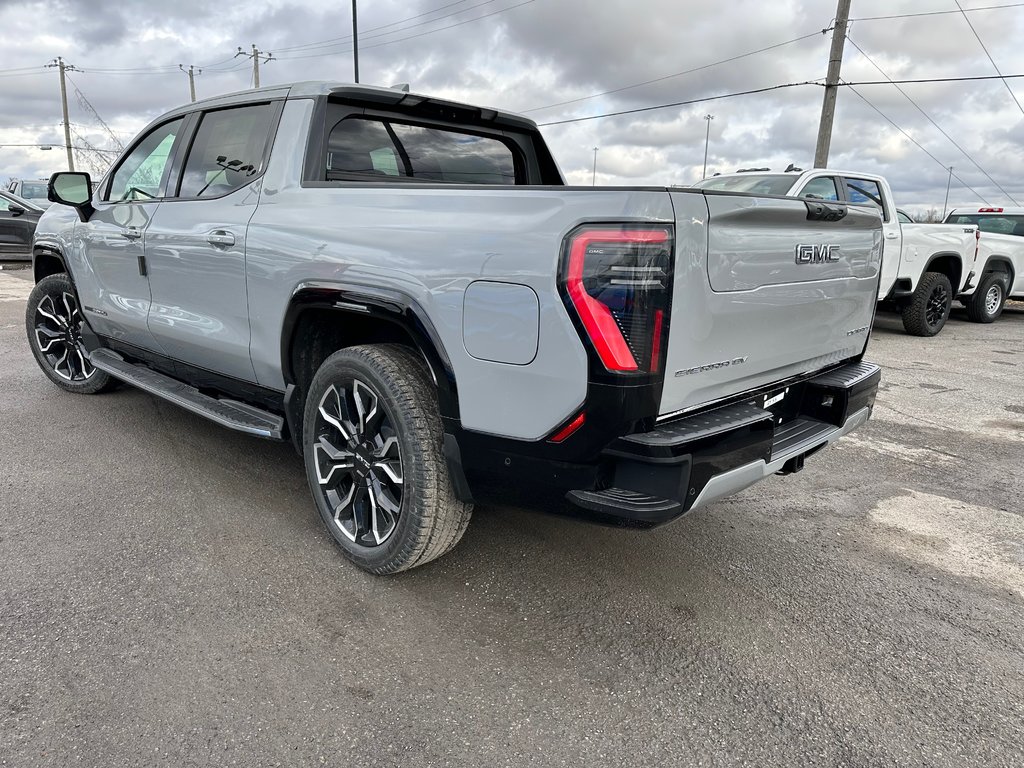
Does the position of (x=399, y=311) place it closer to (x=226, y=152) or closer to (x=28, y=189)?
(x=226, y=152)

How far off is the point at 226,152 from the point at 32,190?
1802 centimetres

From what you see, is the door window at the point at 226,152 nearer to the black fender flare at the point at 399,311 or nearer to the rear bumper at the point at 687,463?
the black fender flare at the point at 399,311

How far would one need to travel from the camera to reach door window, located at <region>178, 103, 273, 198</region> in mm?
3393

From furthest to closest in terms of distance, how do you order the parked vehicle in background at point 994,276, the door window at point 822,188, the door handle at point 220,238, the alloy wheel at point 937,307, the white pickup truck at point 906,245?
the parked vehicle in background at point 994,276 < the alloy wheel at point 937,307 < the white pickup truck at point 906,245 < the door window at point 822,188 < the door handle at point 220,238

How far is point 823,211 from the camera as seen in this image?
105 inches

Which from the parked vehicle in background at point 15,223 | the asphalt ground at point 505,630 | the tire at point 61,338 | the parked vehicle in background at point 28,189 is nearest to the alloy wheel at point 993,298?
the asphalt ground at point 505,630

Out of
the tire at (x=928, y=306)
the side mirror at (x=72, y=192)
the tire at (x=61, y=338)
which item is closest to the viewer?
the side mirror at (x=72, y=192)

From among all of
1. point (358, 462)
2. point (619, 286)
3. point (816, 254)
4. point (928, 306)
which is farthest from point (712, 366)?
point (928, 306)

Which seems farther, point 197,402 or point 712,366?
point 197,402

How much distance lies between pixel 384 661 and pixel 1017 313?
14402 mm

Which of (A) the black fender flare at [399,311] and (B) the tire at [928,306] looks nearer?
(A) the black fender flare at [399,311]

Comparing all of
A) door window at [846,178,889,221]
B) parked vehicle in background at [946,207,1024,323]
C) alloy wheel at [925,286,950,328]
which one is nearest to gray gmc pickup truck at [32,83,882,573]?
door window at [846,178,889,221]

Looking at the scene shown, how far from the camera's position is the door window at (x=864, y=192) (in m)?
8.32

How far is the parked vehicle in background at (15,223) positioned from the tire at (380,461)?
13.6m
